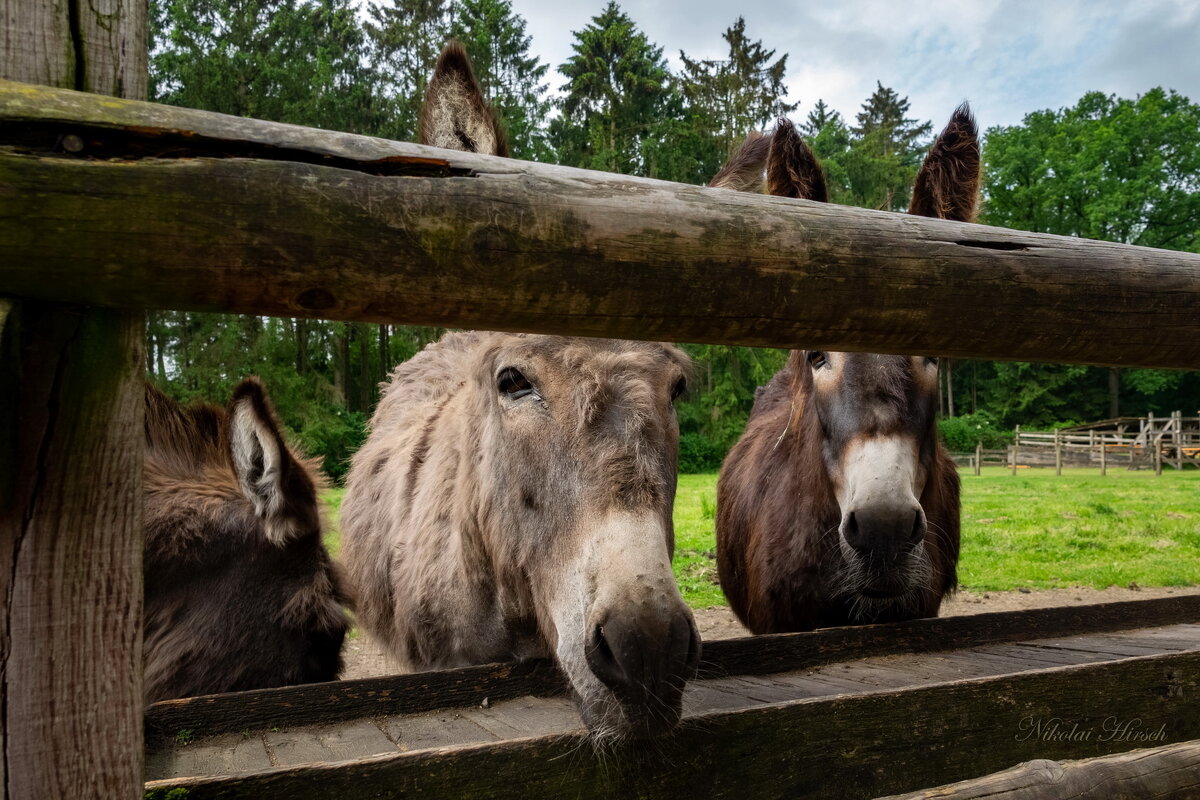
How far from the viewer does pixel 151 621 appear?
8.07ft

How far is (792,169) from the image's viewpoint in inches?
140

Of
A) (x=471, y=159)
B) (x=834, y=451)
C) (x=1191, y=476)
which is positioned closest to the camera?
(x=471, y=159)

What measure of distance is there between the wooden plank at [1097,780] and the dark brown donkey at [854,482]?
124 centimetres

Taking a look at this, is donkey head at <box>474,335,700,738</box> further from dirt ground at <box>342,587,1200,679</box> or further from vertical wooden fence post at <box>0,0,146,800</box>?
dirt ground at <box>342,587,1200,679</box>

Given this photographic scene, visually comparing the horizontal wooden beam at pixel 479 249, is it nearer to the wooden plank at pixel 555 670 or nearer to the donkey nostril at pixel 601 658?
the donkey nostril at pixel 601 658

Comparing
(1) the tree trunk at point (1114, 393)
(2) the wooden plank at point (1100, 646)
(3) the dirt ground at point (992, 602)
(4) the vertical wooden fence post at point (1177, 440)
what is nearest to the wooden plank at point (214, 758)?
(2) the wooden plank at point (1100, 646)

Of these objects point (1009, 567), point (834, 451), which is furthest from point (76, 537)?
point (1009, 567)

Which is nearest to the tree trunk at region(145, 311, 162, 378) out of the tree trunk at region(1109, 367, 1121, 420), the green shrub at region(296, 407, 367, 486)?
the green shrub at region(296, 407, 367, 486)

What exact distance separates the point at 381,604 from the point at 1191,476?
96.1 feet

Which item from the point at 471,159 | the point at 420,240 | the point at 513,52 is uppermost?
the point at 513,52

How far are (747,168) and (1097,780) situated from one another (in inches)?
97.3

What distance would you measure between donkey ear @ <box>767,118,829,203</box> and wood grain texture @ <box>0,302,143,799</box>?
9.75ft

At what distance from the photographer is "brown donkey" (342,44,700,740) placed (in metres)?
1.71

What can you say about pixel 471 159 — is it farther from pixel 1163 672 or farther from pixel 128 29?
pixel 1163 672
